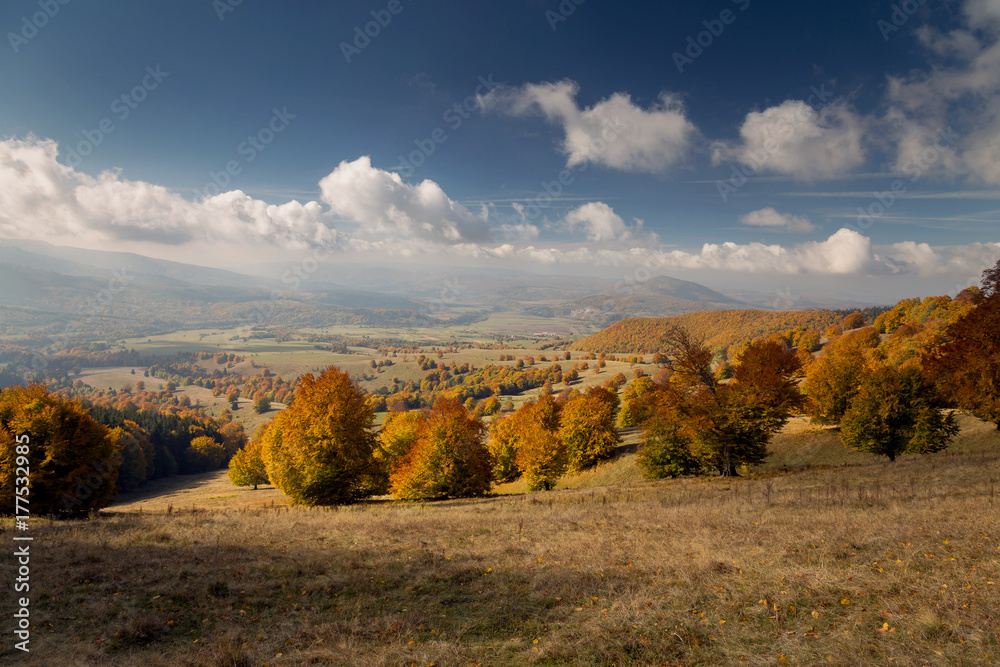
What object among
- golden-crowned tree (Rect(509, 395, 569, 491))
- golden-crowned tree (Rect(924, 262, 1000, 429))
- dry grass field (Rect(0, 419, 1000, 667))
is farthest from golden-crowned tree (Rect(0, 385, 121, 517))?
golden-crowned tree (Rect(924, 262, 1000, 429))

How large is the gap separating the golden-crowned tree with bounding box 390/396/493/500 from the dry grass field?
1710 cm

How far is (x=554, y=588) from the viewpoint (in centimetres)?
1069

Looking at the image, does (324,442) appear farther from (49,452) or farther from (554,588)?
(554,588)

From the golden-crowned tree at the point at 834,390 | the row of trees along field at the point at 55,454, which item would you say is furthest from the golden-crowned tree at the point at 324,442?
the golden-crowned tree at the point at 834,390

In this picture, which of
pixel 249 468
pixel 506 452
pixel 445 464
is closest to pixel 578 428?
pixel 506 452

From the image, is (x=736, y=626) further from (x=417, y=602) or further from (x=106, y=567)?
(x=106, y=567)

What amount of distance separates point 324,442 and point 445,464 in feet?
37.4

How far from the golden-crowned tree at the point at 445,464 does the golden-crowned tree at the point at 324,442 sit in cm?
639

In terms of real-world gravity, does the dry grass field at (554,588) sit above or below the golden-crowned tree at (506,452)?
above

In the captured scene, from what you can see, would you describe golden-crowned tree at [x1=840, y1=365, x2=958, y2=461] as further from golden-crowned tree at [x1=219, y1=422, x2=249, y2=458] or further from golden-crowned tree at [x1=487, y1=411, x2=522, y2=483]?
golden-crowned tree at [x1=219, y1=422, x2=249, y2=458]

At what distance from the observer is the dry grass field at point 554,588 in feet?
24.2

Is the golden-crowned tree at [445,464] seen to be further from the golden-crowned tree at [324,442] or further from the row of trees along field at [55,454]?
the row of trees along field at [55,454]

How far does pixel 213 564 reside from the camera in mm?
13492

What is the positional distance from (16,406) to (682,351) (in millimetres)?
44758
